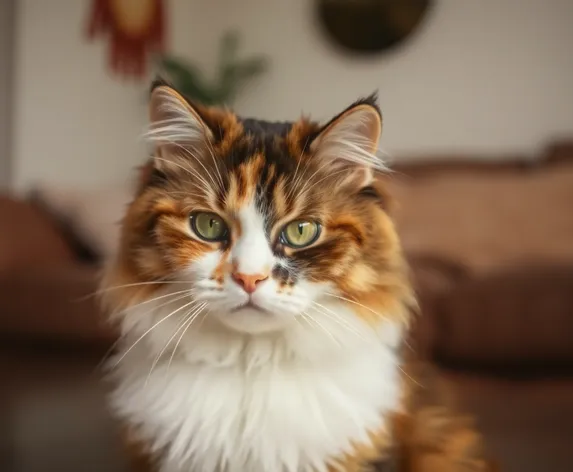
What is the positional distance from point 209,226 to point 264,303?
12 centimetres

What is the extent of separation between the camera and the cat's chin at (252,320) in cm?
67

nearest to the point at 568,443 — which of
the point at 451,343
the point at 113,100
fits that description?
the point at 451,343

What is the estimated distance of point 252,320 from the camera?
672mm

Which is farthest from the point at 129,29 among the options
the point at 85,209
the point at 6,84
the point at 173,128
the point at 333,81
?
the point at 173,128

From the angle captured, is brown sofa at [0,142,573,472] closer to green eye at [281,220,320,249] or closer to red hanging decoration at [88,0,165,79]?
green eye at [281,220,320,249]

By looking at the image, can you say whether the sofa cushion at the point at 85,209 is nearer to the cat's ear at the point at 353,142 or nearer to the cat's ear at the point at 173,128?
the cat's ear at the point at 173,128

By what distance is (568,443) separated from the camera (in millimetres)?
1110

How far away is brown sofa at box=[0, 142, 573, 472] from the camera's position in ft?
4.32

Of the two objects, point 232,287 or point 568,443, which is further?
point 568,443

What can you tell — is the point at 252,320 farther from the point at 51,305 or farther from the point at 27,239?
the point at 27,239

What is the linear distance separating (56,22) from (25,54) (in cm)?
22

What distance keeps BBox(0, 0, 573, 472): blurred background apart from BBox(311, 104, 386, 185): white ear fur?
0.58 meters

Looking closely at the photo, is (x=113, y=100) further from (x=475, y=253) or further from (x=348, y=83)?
(x=475, y=253)

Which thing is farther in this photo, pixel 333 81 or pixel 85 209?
pixel 333 81
